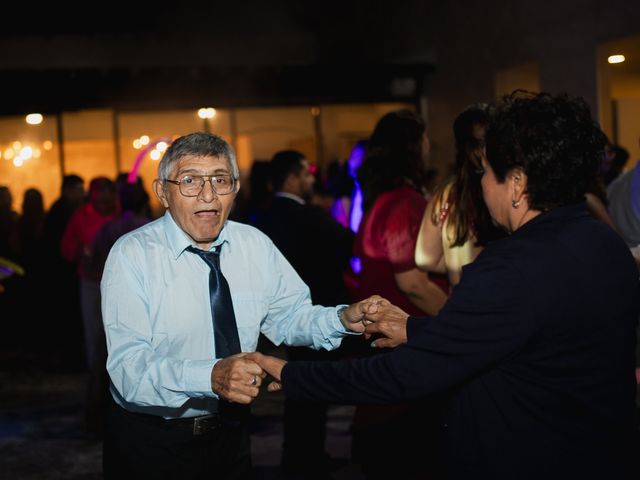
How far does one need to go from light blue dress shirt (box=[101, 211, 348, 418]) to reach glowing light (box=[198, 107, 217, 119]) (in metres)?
11.7

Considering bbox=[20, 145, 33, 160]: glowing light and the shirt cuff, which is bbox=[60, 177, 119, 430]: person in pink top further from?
bbox=[20, 145, 33, 160]: glowing light

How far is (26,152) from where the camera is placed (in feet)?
45.5

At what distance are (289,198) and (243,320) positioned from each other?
2.30 m

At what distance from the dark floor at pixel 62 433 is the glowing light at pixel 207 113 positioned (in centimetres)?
703

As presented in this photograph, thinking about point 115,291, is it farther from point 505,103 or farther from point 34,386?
point 34,386

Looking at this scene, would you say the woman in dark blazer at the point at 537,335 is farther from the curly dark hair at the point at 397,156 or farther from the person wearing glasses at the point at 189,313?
the curly dark hair at the point at 397,156

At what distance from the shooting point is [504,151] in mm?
2123

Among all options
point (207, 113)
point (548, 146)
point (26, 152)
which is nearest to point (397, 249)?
point (548, 146)

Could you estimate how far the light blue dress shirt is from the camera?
2461 mm

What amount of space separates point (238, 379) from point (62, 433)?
4324 millimetres

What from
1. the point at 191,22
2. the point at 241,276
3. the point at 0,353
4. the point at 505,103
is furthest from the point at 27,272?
the point at 191,22

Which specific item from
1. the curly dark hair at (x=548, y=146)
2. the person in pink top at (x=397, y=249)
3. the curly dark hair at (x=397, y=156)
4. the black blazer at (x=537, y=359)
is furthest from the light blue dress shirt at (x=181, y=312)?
the curly dark hair at (x=397, y=156)

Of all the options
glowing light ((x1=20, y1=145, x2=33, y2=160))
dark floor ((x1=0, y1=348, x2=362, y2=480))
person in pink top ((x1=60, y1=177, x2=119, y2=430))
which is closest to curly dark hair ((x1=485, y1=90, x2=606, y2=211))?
dark floor ((x1=0, y1=348, x2=362, y2=480))

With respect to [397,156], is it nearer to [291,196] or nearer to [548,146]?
[291,196]
